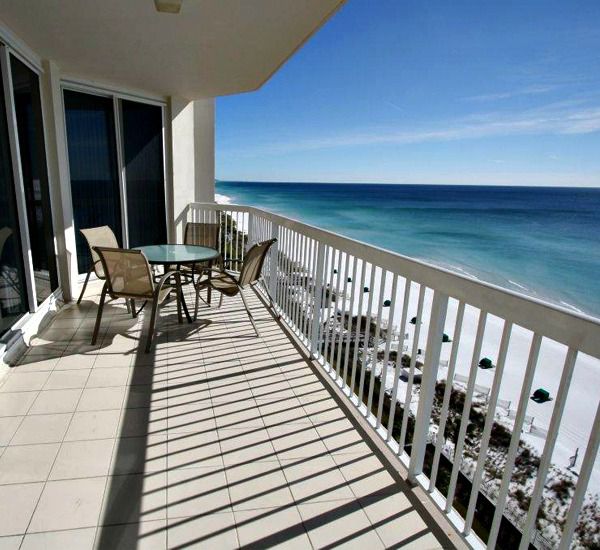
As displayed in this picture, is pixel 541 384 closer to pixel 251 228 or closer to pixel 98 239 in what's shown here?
pixel 251 228

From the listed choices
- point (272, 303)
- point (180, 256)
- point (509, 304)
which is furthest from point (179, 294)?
point (509, 304)

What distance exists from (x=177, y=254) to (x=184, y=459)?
231cm

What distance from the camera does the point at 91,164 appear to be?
4664 millimetres

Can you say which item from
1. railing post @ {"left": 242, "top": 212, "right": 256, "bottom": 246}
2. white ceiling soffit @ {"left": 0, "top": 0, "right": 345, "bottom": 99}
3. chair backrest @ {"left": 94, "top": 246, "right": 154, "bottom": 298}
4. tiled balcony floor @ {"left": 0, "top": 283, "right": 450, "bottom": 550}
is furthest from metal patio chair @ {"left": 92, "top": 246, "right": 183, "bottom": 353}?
railing post @ {"left": 242, "top": 212, "right": 256, "bottom": 246}

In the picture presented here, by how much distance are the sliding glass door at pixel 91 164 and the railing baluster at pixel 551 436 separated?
15.8ft

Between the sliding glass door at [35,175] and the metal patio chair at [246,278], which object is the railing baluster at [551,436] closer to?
the metal patio chair at [246,278]

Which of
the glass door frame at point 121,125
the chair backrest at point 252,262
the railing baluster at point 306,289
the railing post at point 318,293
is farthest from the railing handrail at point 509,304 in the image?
the glass door frame at point 121,125

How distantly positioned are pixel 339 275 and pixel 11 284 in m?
2.51

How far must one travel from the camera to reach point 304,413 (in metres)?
2.30

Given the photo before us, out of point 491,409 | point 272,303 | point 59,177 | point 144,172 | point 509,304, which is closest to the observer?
point 509,304

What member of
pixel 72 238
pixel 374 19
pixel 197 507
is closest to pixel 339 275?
pixel 197 507

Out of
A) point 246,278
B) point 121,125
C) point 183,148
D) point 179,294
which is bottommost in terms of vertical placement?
point 179,294

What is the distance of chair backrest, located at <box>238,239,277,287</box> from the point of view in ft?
11.4

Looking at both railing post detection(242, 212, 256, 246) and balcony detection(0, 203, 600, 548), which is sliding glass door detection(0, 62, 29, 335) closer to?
balcony detection(0, 203, 600, 548)
